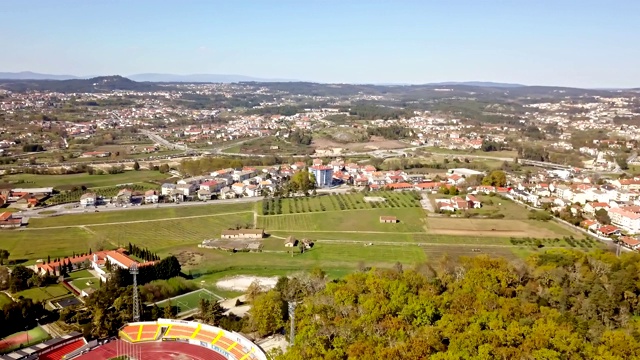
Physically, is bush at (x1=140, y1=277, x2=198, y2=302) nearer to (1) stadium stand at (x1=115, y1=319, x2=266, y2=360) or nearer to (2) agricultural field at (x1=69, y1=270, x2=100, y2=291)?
(1) stadium stand at (x1=115, y1=319, x2=266, y2=360)

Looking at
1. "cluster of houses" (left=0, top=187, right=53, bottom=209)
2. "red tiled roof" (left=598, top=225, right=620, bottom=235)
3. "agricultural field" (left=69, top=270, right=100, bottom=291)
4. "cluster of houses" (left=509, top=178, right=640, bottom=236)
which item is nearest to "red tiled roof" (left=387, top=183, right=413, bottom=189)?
"cluster of houses" (left=509, top=178, right=640, bottom=236)

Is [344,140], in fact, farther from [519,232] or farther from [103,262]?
[103,262]

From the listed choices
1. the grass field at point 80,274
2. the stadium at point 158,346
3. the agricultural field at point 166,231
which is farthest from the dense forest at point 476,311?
the agricultural field at point 166,231

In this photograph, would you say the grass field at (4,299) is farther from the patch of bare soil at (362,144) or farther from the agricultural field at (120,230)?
the patch of bare soil at (362,144)

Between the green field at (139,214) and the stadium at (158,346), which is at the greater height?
the green field at (139,214)

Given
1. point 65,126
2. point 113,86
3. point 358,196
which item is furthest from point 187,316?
point 113,86

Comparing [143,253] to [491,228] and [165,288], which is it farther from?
[491,228]
